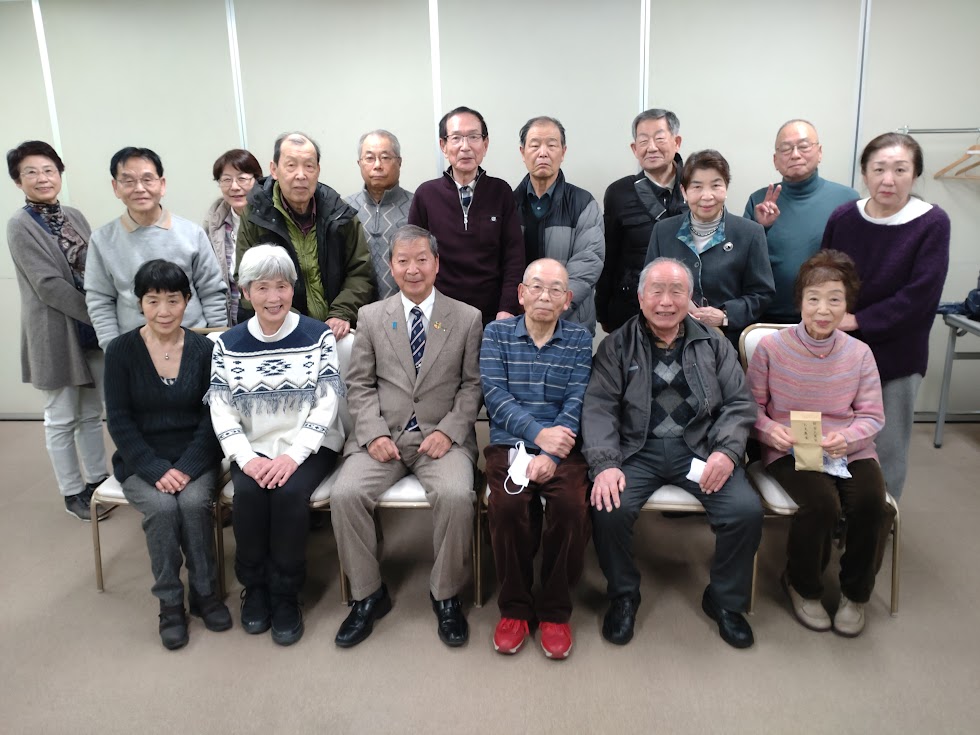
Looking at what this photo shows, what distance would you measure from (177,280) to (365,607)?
133cm

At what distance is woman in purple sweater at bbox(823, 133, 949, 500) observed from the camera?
2.57 meters

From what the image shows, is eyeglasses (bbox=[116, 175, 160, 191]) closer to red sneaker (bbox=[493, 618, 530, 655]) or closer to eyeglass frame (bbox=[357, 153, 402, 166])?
eyeglass frame (bbox=[357, 153, 402, 166])

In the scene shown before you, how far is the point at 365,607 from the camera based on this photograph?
2426mm

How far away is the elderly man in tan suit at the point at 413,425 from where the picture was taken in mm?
2389

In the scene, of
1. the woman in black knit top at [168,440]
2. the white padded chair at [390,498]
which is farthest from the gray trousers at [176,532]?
the white padded chair at [390,498]

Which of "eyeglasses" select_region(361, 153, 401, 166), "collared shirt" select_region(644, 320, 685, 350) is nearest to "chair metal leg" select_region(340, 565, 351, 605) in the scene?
"collared shirt" select_region(644, 320, 685, 350)

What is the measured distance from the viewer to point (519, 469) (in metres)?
2.37

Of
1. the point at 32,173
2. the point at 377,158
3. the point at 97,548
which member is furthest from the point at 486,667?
the point at 32,173

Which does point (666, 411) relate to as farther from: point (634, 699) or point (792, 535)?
point (634, 699)

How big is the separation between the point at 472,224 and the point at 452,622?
1.60 meters

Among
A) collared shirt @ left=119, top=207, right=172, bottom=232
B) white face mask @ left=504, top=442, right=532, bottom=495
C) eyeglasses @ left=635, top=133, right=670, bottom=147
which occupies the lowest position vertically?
white face mask @ left=504, top=442, right=532, bottom=495

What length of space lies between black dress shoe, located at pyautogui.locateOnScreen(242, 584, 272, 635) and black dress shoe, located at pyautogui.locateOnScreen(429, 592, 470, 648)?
23.2 inches

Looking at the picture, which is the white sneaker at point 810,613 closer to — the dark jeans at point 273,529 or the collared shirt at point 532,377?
the collared shirt at point 532,377

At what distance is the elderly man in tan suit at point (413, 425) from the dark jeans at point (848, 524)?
1119mm
